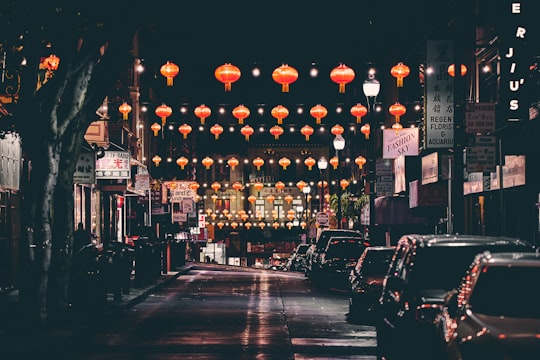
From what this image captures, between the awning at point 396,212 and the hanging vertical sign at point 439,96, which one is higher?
the hanging vertical sign at point 439,96

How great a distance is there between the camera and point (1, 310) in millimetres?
25062

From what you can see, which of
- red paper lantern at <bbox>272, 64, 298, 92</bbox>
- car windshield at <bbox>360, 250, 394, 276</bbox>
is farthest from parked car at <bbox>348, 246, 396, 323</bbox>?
red paper lantern at <bbox>272, 64, 298, 92</bbox>

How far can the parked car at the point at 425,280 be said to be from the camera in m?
12.7

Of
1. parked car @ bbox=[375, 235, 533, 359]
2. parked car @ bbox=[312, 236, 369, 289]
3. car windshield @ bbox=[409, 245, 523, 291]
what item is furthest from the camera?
parked car @ bbox=[312, 236, 369, 289]

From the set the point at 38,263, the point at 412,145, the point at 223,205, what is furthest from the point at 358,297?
the point at 223,205

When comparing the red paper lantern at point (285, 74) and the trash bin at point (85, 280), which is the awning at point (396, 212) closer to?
the red paper lantern at point (285, 74)

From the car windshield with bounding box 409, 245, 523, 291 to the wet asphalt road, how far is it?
430cm

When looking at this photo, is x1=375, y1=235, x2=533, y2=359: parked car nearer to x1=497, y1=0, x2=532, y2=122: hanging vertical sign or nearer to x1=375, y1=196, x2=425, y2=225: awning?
x1=497, y1=0, x2=532, y2=122: hanging vertical sign

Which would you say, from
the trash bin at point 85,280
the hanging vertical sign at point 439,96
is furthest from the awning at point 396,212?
the trash bin at point 85,280

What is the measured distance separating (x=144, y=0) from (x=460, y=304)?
11262mm

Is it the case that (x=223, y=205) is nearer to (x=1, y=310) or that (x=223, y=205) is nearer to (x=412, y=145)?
(x=412, y=145)

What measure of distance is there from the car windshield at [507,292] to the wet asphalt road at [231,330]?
6878 mm

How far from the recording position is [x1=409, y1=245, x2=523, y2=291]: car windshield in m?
13.4

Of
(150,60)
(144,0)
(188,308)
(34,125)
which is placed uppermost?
(150,60)
